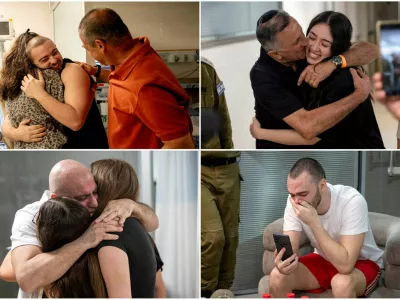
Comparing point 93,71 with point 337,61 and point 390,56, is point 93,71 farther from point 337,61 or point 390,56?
point 390,56

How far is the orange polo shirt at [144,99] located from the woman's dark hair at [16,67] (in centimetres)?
36

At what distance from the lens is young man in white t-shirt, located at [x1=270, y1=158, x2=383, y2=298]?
2.98m

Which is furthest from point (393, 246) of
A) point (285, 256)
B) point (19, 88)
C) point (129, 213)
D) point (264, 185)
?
point (19, 88)

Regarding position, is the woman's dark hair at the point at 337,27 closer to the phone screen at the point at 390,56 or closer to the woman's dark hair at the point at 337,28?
the woman's dark hair at the point at 337,28

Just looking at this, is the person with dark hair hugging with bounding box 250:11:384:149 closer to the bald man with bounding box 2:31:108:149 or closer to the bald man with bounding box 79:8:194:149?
the bald man with bounding box 79:8:194:149

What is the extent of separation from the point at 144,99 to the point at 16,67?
55cm

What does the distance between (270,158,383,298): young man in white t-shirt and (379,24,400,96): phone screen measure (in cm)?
45

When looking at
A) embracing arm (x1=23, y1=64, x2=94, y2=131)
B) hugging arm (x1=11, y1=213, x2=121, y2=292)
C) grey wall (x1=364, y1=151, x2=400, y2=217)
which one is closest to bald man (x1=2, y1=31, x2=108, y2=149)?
embracing arm (x1=23, y1=64, x2=94, y2=131)

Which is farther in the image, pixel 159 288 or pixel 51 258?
pixel 159 288

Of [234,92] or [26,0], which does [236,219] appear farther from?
[26,0]

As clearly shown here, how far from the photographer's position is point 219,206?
304cm

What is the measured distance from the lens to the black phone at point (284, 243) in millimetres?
2993

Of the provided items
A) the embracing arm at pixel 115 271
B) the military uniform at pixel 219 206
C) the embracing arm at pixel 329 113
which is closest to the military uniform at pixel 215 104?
the military uniform at pixel 219 206

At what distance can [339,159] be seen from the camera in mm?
2988
